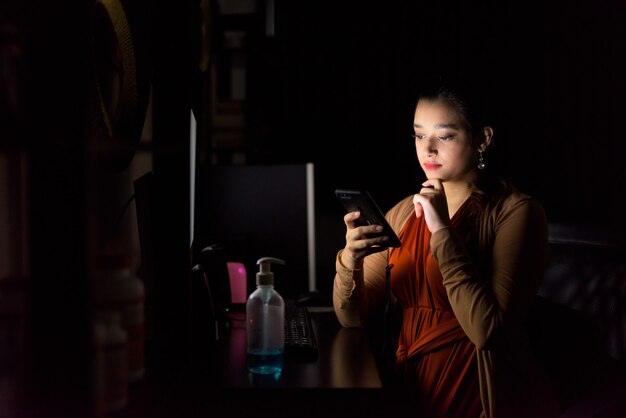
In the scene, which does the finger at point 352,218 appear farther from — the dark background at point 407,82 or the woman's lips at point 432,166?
the dark background at point 407,82

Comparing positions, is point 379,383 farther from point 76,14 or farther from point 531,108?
point 531,108

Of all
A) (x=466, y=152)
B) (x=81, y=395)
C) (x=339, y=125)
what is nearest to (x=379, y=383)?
(x=81, y=395)

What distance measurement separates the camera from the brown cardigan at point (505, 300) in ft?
4.69

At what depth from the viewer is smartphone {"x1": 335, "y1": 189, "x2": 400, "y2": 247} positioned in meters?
1.44

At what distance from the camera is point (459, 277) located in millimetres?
1435

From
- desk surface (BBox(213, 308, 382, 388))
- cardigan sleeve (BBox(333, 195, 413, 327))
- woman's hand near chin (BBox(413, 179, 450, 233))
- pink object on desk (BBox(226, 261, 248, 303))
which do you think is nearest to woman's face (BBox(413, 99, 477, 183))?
woman's hand near chin (BBox(413, 179, 450, 233))

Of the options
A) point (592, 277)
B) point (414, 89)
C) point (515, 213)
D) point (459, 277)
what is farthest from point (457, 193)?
point (414, 89)

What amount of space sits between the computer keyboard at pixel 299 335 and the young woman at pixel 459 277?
13 centimetres

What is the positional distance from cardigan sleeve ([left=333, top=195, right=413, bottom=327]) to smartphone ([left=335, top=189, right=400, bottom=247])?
0.16 meters

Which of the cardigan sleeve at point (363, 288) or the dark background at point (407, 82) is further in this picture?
the dark background at point (407, 82)

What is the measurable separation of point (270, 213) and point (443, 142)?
2.54 feet

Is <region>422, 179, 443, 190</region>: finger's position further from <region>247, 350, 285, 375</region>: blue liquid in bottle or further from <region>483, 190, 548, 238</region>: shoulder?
<region>247, 350, 285, 375</region>: blue liquid in bottle

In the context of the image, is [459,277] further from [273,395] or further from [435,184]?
[273,395]

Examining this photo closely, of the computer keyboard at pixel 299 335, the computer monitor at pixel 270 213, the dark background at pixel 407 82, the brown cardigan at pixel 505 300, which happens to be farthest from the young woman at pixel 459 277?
the dark background at pixel 407 82
